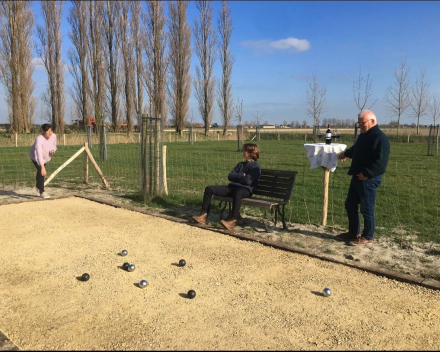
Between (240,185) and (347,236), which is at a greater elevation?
(240,185)

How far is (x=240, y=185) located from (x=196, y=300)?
2.72m

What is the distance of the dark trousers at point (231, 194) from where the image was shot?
5938 millimetres

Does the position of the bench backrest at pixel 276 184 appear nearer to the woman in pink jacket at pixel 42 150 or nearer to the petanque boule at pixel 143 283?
the petanque boule at pixel 143 283

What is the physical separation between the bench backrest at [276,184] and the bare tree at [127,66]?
3005cm

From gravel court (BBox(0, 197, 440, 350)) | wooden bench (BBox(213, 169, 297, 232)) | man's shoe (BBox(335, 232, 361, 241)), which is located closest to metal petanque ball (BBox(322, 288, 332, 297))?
gravel court (BBox(0, 197, 440, 350))

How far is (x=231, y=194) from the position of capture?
620 cm

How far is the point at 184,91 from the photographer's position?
3884 cm

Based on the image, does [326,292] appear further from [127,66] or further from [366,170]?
[127,66]

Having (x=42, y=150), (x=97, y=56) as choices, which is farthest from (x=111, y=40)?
(x=42, y=150)

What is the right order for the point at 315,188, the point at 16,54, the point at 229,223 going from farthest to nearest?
the point at 16,54 < the point at 315,188 < the point at 229,223

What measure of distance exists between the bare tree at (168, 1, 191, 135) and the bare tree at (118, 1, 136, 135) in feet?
12.7

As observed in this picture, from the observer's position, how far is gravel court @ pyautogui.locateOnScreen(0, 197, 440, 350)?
9.71 ft

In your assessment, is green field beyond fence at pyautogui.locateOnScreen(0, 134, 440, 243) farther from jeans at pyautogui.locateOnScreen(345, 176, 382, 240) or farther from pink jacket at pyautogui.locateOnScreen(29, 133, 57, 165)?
pink jacket at pyautogui.locateOnScreen(29, 133, 57, 165)

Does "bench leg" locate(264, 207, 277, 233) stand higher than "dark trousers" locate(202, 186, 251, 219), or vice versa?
"dark trousers" locate(202, 186, 251, 219)
